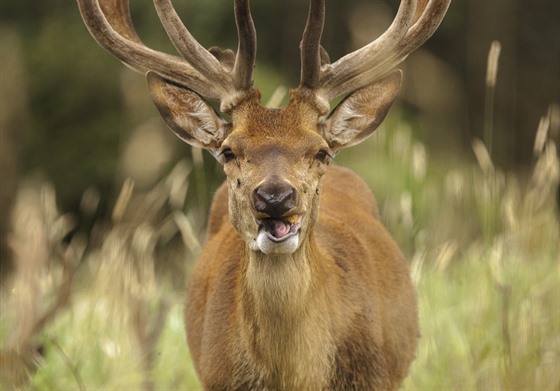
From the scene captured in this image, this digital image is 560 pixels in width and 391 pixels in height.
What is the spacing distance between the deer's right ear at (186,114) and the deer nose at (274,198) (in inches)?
36.2

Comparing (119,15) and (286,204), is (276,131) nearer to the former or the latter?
(286,204)

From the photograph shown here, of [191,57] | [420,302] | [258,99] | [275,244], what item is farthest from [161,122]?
[275,244]

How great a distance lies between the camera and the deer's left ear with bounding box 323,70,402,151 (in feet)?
23.6

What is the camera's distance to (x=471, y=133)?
2033 cm

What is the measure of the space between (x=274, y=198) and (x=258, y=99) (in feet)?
3.06

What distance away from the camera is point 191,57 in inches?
281

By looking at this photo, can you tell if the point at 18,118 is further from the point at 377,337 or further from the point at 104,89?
the point at 377,337

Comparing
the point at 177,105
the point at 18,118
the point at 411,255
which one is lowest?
the point at 18,118

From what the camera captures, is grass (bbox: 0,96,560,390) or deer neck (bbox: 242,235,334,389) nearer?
deer neck (bbox: 242,235,334,389)

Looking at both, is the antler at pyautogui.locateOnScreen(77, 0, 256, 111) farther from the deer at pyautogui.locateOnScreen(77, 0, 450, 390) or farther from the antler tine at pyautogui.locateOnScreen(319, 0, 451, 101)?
the antler tine at pyautogui.locateOnScreen(319, 0, 451, 101)

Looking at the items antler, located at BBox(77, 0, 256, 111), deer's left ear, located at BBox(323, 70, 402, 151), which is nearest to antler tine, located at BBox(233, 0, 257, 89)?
antler, located at BBox(77, 0, 256, 111)

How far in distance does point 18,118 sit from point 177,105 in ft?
32.1

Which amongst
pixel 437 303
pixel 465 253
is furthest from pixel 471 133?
pixel 437 303

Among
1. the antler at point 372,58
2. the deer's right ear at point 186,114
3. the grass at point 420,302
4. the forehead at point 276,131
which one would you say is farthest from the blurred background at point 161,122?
the forehead at point 276,131
